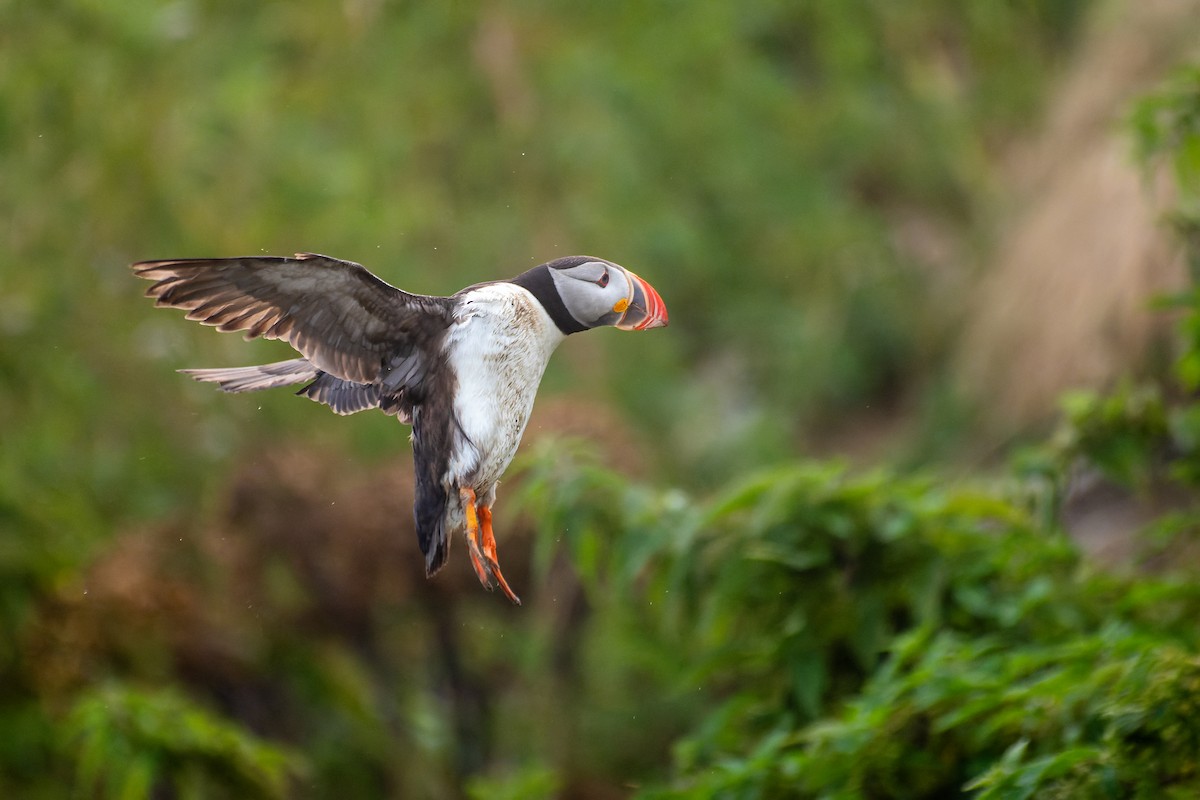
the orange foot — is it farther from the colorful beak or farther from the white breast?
the colorful beak

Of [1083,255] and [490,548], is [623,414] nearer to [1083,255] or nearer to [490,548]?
[1083,255]

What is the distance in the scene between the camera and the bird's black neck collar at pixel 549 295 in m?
1.39

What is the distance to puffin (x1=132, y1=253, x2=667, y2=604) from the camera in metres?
1.38

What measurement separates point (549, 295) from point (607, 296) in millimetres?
108

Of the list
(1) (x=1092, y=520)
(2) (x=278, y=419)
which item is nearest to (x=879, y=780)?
(2) (x=278, y=419)

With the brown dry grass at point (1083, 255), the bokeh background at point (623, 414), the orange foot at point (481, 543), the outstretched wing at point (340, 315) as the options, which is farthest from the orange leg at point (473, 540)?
the brown dry grass at point (1083, 255)

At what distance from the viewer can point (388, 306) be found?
5.10 ft

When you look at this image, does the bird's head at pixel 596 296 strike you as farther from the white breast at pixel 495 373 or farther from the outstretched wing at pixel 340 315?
the outstretched wing at pixel 340 315

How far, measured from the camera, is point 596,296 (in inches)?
53.2

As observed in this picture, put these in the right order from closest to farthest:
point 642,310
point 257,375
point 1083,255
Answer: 1. point 642,310
2. point 257,375
3. point 1083,255

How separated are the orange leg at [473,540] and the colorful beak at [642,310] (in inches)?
10.1

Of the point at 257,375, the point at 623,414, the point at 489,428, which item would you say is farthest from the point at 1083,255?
the point at 489,428

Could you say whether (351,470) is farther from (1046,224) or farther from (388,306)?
(388,306)

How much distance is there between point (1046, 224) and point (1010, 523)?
4825 mm
